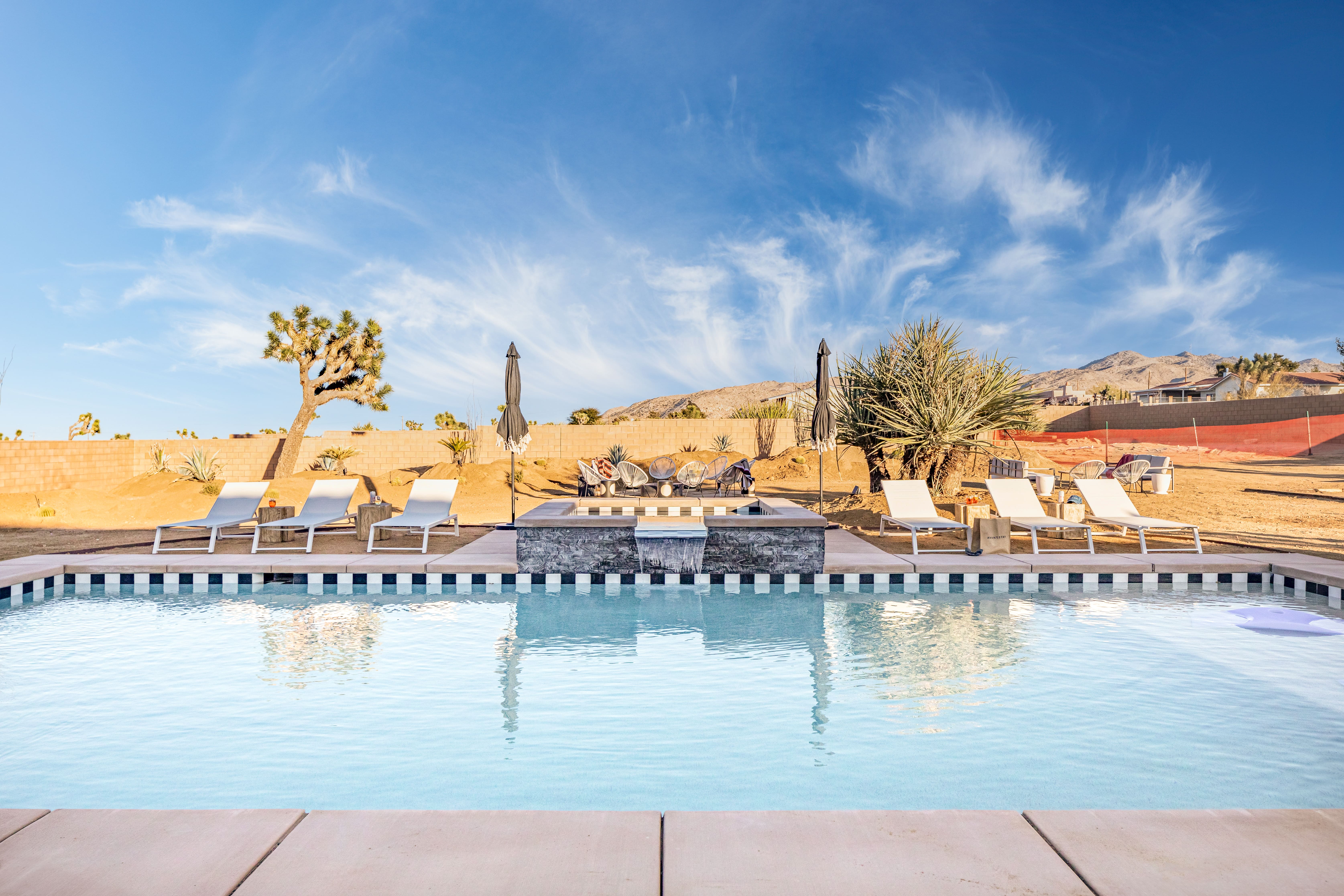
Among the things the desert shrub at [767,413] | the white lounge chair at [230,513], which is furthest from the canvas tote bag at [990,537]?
the desert shrub at [767,413]

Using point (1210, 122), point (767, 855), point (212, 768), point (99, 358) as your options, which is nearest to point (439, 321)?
point (99, 358)

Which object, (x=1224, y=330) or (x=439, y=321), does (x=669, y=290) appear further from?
(x=1224, y=330)

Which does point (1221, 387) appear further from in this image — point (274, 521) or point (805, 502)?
point (274, 521)

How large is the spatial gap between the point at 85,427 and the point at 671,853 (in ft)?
87.7

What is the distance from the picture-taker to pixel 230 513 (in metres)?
8.53

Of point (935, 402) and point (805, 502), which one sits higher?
point (935, 402)

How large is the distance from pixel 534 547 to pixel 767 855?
199 inches

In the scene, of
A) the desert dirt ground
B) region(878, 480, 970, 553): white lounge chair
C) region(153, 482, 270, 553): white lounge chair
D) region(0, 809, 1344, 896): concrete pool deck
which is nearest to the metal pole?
the desert dirt ground

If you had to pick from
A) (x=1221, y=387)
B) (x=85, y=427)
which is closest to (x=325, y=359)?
(x=85, y=427)

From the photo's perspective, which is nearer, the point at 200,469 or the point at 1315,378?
the point at 200,469

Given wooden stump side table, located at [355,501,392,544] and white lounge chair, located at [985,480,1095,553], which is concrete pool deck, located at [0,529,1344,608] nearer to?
white lounge chair, located at [985,480,1095,553]

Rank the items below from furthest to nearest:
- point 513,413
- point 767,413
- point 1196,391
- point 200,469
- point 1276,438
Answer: point 1196,391
point 767,413
point 1276,438
point 200,469
point 513,413

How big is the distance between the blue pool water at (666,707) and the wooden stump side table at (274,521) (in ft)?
8.05

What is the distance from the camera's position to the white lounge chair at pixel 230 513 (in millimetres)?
7920
